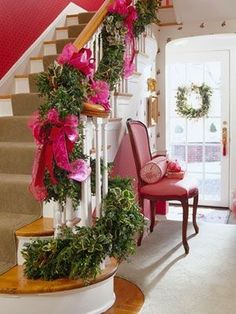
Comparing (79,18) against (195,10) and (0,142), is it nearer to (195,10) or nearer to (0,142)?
(195,10)

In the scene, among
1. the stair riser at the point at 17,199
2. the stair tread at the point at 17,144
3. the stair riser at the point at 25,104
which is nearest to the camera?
the stair riser at the point at 17,199

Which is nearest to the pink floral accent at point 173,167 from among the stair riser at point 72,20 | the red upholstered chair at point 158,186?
the red upholstered chair at point 158,186

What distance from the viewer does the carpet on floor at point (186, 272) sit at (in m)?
2.68

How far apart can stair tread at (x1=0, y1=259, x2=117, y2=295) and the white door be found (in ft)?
12.9

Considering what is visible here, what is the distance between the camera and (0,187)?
2850 millimetres

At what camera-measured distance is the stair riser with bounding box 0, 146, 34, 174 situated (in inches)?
122

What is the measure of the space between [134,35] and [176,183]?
1.34m

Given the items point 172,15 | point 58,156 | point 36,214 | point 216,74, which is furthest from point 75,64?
point 216,74

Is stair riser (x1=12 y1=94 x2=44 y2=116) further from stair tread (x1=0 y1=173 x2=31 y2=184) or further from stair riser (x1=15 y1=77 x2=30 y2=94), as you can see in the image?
stair tread (x1=0 y1=173 x2=31 y2=184)

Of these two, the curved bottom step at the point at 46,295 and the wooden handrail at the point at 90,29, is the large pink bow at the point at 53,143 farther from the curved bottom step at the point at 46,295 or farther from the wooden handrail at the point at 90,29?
the wooden handrail at the point at 90,29

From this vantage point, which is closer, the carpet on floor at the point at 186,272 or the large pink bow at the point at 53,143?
the large pink bow at the point at 53,143

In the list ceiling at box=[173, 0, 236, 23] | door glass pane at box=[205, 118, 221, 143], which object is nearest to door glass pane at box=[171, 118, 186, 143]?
door glass pane at box=[205, 118, 221, 143]

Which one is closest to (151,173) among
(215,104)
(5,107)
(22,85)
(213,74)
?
(5,107)

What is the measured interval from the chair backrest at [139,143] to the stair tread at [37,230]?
4.76 feet
